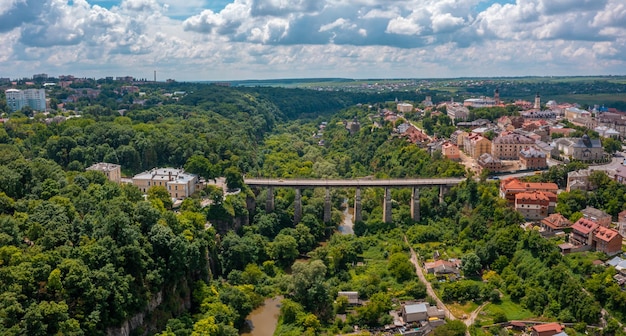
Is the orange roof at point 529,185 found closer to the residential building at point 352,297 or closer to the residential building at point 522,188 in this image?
the residential building at point 522,188

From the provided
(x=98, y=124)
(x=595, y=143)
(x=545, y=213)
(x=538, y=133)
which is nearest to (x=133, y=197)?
(x=98, y=124)

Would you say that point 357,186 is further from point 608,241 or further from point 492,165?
point 608,241

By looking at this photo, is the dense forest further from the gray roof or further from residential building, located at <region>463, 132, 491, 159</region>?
residential building, located at <region>463, 132, 491, 159</region>

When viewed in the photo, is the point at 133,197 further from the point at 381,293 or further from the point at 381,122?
the point at 381,122

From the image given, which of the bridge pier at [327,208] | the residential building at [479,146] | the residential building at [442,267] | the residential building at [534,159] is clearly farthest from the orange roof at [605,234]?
the residential building at [479,146]

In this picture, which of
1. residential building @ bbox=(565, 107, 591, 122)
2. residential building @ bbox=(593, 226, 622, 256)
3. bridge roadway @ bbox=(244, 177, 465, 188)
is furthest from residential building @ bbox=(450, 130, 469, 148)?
residential building @ bbox=(593, 226, 622, 256)

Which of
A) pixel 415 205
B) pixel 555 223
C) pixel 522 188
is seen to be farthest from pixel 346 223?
pixel 555 223
